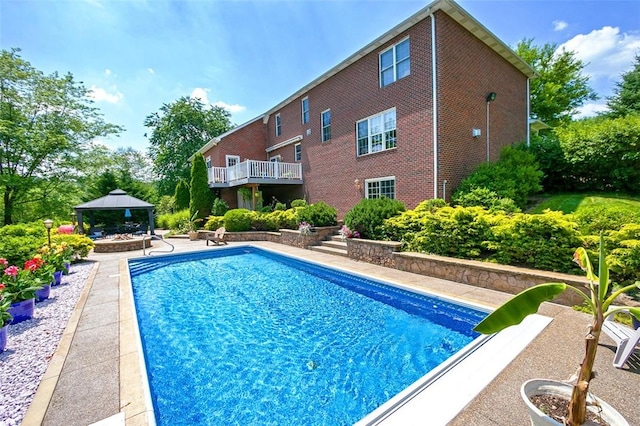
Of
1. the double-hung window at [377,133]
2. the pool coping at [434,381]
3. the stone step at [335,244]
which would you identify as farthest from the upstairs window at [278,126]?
the pool coping at [434,381]

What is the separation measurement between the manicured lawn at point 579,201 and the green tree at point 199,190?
18117 mm

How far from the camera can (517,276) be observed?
550cm

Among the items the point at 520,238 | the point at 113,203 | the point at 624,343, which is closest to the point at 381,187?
the point at 520,238

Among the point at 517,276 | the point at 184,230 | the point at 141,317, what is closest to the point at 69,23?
the point at 141,317

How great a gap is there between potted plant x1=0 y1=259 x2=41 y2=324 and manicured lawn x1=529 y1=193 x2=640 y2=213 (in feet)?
46.5

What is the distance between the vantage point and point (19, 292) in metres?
4.76

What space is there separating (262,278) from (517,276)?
666 centimetres

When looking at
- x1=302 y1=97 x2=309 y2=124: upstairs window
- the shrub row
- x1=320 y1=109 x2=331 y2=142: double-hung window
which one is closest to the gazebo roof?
x1=302 y1=97 x2=309 y2=124: upstairs window

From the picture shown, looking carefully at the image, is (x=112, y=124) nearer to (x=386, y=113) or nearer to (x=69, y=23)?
(x=69, y=23)

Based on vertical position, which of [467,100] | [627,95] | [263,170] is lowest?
[263,170]

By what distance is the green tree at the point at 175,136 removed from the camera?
2855 cm

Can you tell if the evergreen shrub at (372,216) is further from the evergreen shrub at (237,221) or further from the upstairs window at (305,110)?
the upstairs window at (305,110)

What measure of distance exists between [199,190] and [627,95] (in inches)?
1366

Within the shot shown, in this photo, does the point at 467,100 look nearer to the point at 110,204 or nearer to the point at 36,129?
the point at 110,204
